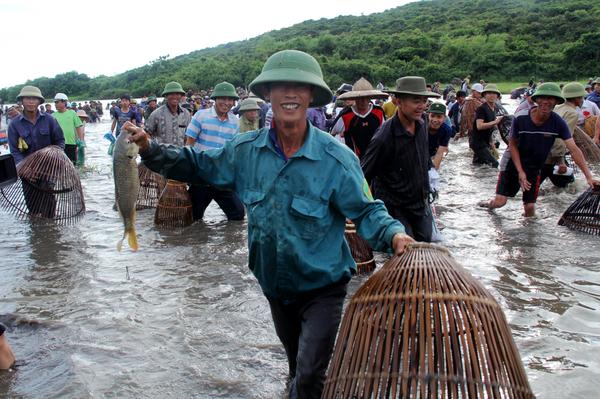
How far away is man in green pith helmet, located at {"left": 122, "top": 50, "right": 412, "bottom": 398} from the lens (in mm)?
2621

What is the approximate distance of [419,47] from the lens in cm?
6700

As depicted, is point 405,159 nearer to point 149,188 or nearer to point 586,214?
point 586,214

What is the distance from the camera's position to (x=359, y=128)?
695 cm

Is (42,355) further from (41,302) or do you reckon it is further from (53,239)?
(53,239)

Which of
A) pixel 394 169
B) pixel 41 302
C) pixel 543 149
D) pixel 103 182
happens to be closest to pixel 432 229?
pixel 394 169

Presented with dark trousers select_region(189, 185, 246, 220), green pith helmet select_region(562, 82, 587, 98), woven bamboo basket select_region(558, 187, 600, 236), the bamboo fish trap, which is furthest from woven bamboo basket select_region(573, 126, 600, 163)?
the bamboo fish trap

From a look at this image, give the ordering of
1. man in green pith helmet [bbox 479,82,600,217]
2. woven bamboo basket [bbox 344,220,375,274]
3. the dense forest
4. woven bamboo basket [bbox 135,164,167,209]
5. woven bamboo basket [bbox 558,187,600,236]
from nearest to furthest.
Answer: woven bamboo basket [bbox 344,220,375,274] → man in green pith helmet [bbox 479,82,600,217] → woven bamboo basket [bbox 558,187,600,236] → woven bamboo basket [bbox 135,164,167,209] → the dense forest

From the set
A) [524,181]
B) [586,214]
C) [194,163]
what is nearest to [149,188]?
[524,181]

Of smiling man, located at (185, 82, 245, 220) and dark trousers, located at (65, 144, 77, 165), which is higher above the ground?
smiling man, located at (185, 82, 245, 220)

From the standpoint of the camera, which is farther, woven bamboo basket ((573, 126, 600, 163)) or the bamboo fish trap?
woven bamboo basket ((573, 126, 600, 163))

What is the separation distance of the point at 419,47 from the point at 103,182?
59912mm

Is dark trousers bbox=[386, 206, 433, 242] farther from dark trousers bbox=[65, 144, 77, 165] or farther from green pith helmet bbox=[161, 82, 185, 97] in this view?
dark trousers bbox=[65, 144, 77, 165]

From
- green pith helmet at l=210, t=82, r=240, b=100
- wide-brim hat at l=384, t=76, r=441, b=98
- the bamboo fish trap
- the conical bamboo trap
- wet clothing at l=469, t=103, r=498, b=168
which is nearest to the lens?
the bamboo fish trap

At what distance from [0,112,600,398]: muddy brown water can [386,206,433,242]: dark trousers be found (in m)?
0.96
